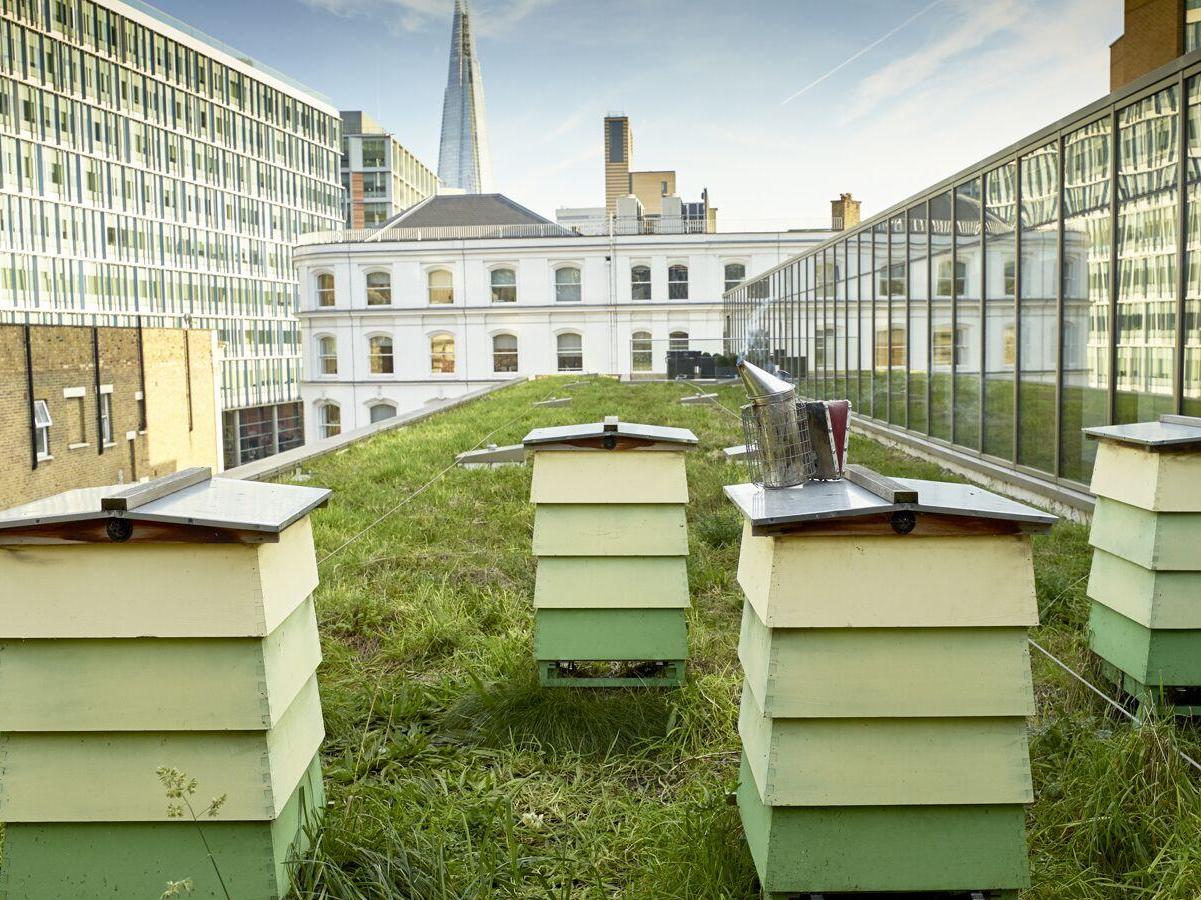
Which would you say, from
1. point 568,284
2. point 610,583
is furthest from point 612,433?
point 568,284

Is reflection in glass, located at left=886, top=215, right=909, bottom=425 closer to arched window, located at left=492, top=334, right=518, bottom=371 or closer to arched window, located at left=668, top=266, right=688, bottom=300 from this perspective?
arched window, located at left=668, top=266, right=688, bottom=300

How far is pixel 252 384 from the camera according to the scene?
3004 inches

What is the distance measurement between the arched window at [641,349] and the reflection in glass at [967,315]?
118 feet

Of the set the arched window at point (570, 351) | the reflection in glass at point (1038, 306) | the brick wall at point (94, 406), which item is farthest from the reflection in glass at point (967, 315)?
the arched window at point (570, 351)

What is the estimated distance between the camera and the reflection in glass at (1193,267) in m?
7.53

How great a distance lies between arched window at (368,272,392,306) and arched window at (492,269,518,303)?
500cm

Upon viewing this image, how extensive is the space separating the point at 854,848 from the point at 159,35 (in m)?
77.9

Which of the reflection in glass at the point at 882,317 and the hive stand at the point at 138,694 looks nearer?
the hive stand at the point at 138,694

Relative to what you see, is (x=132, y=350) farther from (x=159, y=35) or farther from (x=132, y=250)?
(x=159, y=35)

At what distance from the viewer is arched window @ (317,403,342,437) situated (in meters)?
50.4

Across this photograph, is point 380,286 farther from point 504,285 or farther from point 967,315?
point 967,315

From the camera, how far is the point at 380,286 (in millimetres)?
49531

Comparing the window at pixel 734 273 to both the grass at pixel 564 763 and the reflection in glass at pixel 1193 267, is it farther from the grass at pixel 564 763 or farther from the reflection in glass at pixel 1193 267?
the grass at pixel 564 763

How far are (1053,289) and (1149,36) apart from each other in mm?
5615
